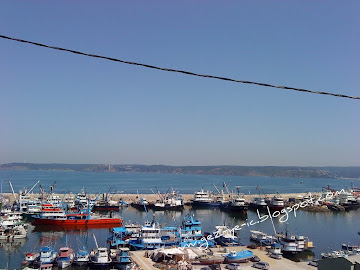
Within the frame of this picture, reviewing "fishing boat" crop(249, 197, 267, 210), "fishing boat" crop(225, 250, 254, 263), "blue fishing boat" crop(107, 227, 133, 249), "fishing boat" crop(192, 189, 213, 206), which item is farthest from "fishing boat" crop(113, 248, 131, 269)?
"fishing boat" crop(249, 197, 267, 210)

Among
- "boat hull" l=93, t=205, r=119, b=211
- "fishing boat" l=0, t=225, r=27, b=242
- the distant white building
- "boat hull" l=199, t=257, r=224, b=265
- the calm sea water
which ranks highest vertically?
the distant white building

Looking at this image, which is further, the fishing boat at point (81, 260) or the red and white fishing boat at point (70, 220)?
the red and white fishing boat at point (70, 220)

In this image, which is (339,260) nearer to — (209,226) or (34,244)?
(34,244)

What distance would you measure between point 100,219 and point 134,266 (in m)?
15.4

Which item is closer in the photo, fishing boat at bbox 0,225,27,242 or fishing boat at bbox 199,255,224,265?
fishing boat at bbox 199,255,224,265

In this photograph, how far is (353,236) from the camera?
2684 cm

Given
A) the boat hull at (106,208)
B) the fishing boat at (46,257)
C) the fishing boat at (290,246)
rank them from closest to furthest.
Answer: the fishing boat at (46,257) → the fishing boat at (290,246) → the boat hull at (106,208)

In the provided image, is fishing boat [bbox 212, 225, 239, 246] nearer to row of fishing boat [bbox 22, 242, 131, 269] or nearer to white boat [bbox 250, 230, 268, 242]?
white boat [bbox 250, 230, 268, 242]

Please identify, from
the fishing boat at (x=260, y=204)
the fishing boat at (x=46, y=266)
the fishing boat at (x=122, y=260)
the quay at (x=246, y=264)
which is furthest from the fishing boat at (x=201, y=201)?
the fishing boat at (x=46, y=266)

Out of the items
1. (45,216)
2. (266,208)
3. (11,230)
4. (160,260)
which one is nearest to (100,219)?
(45,216)

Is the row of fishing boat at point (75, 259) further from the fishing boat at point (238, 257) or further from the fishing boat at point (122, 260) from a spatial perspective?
the fishing boat at point (238, 257)

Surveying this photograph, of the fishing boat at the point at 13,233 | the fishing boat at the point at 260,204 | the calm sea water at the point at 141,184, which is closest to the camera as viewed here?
the fishing boat at the point at 13,233

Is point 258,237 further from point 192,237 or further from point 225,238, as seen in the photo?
point 192,237

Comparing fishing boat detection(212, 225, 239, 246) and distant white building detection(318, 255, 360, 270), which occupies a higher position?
distant white building detection(318, 255, 360, 270)
